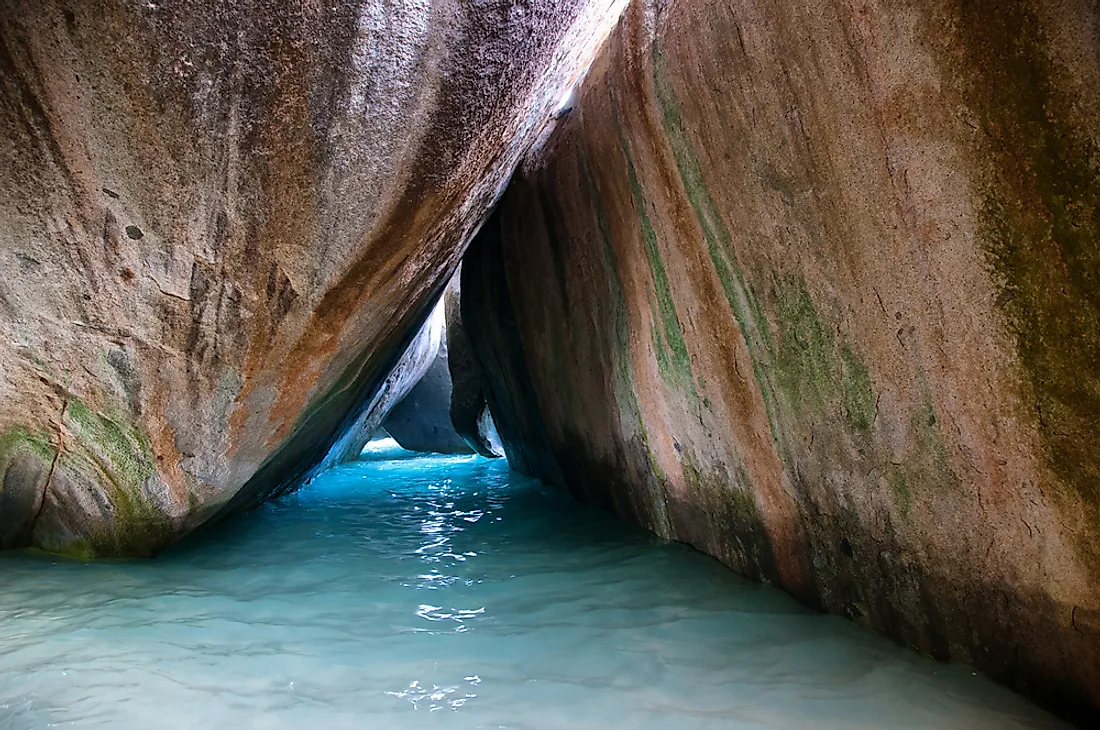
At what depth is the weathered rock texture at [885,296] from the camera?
6.93 ft

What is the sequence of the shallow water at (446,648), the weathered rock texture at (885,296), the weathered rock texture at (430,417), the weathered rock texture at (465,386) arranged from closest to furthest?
the weathered rock texture at (885,296) → the shallow water at (446,648) → the weathered rock texture at (465,386) → the weathered rock texture at (430,417)

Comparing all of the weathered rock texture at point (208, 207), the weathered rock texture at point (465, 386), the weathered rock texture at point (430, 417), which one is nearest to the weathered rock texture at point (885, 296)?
the weathered rock texture at point (208, 207)

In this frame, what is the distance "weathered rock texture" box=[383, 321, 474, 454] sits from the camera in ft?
51.4

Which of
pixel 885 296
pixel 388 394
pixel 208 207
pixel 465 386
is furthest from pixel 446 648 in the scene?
pixel 465 386

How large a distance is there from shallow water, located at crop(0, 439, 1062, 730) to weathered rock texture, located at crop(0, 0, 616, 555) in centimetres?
76

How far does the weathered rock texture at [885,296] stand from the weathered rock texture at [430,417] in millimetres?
11430

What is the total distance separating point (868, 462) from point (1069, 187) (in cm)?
128

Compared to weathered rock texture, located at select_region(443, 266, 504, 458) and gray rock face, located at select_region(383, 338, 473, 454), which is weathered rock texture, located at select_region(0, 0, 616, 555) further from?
gray rock face, located at select_region(383, 338, 473, 454)

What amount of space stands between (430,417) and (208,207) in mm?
12733

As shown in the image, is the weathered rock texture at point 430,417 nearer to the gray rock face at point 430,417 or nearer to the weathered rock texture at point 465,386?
the gray rock face at point 430,417

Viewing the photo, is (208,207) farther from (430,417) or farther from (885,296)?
(430,417)

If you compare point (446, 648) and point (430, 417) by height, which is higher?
point (430, 417)

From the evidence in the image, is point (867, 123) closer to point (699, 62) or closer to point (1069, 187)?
point (1069, 187)

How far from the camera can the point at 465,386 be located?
1195cm
